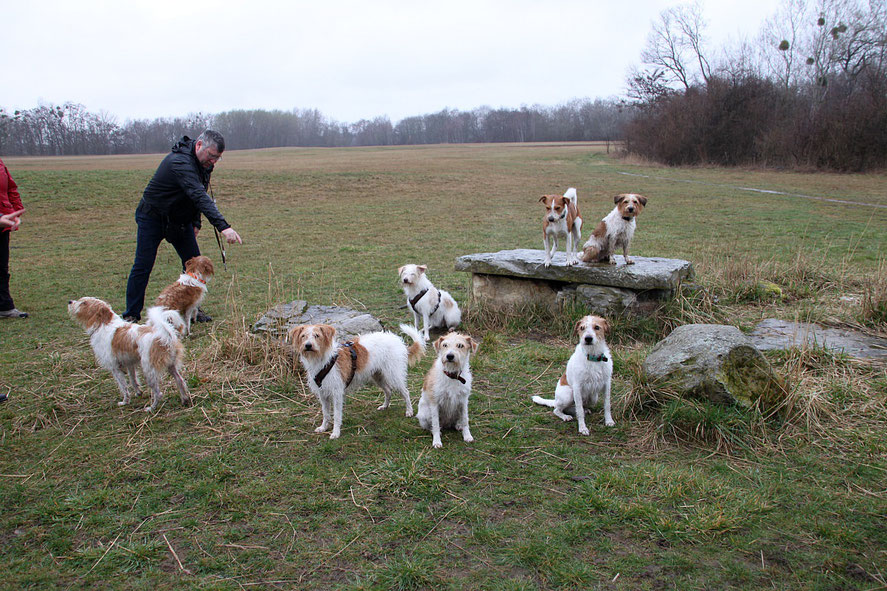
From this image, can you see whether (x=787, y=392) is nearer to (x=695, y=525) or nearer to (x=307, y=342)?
(x=695, y=525)

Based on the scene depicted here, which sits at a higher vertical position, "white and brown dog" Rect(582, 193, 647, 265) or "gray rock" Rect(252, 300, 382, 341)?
"white and brown dog" Rect(582, 193, 647, 265)

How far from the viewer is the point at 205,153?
736 cm

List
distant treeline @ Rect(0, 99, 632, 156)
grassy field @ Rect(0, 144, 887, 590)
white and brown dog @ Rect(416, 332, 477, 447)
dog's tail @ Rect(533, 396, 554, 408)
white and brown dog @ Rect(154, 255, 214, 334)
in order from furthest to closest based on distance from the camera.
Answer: distant treeline @ Rect(0, 99, 632, 156) < white and brown dog @ Rect(154, 255, 214, 334) < dog's tail @ Rect(533, 396, 554, 408) < white and brown dog @ Rect(416, 332, 477, 447) < grassy field @ Rect(0, 144, 887, 590)

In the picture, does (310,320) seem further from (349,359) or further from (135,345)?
(349,359)

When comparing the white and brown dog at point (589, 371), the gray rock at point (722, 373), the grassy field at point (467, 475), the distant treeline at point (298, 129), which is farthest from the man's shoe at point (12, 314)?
the distant treeline at point (298, 129)

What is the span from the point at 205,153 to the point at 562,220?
4940mm

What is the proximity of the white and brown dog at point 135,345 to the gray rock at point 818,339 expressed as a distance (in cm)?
631

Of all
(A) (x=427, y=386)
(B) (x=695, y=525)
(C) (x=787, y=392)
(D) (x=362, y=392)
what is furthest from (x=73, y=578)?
(C) (x=787, y=392)

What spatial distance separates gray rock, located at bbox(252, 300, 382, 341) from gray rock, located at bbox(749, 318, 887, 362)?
4699mm

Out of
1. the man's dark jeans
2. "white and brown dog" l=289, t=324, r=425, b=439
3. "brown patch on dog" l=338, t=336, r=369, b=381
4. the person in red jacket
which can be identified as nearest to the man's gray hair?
the man's dark jeans

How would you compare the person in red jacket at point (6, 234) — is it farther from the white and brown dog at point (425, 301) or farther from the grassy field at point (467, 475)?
the white and brown dog at point (425, 301)

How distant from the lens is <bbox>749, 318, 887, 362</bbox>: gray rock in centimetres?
591

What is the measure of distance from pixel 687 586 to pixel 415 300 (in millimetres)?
5338

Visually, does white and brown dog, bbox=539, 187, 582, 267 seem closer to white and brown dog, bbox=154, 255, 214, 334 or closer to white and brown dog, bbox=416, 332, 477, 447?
white and brown dog, bbox=416, 332, 477, 447
